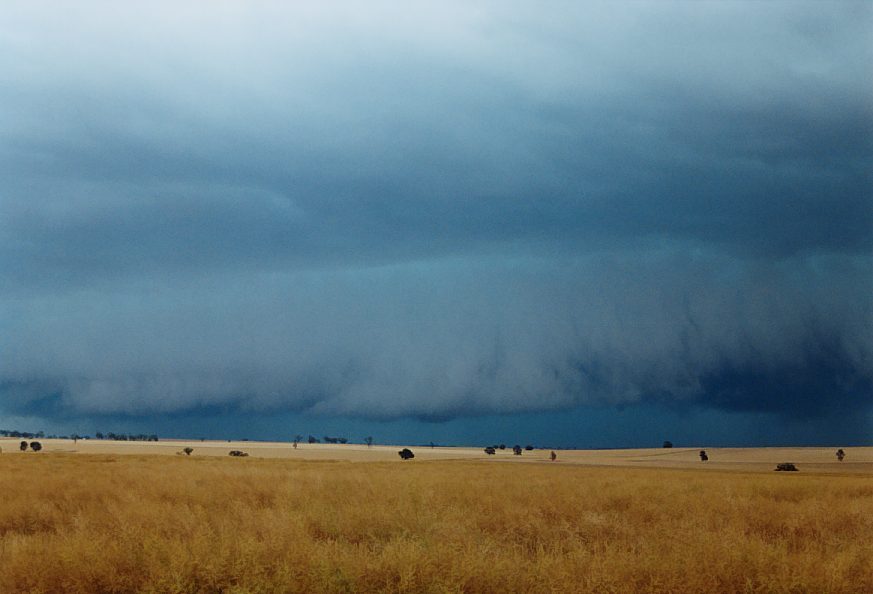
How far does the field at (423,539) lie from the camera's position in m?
11.1

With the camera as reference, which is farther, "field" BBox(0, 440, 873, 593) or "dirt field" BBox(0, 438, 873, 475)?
"dirt field" BBox(0, 438, 873, 475)

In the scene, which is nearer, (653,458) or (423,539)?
(423,539)

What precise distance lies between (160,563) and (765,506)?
17.6 m

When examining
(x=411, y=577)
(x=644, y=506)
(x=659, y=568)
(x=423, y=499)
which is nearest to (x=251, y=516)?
(x=423, y=499)

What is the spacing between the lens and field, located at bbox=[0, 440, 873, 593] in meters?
11.1

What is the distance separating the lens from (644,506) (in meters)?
21.0

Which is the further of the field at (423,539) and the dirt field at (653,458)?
the dirt field at (653,458)

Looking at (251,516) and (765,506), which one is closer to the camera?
(251,516)

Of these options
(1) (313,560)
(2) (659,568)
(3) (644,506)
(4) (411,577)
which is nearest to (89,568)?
(1) (313,560)

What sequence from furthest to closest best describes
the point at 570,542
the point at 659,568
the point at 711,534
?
the point at 570,542 < the point at 711,534 < the point at 659,568

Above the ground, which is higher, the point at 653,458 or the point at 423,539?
the point at 423,539

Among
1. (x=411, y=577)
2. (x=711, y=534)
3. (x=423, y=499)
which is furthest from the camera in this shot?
(x=423, y=499)

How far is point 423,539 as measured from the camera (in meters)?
14.1

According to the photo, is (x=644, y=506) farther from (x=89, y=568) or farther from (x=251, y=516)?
(x=89, y=568)
